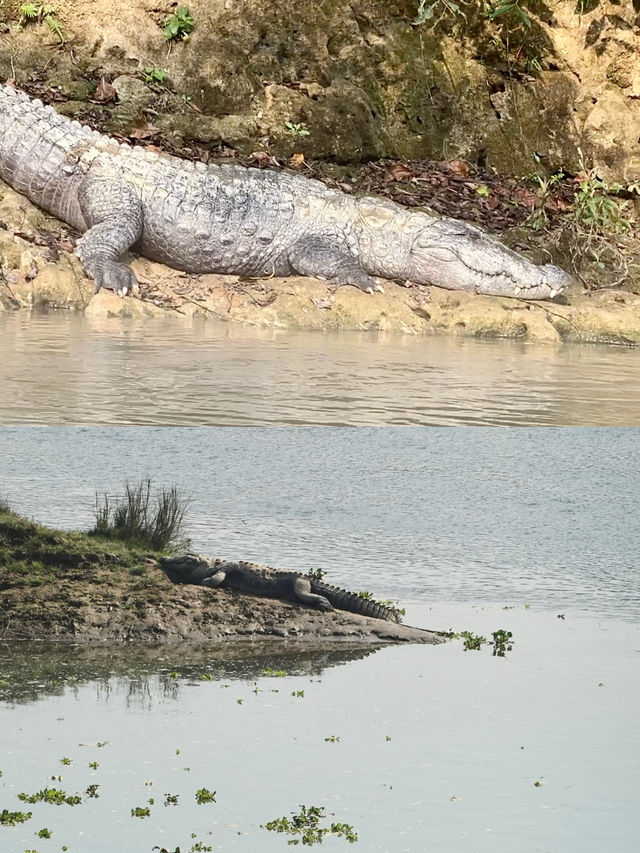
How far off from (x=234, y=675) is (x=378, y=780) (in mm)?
825

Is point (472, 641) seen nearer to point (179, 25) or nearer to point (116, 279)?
point (116, 279)

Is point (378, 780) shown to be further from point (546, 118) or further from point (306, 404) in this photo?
point (546, 118)

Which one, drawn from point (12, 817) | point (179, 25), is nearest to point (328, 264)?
point (179, 25)

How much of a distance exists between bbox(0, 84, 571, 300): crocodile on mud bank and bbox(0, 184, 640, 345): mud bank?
69 cm

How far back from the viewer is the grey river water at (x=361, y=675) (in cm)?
269

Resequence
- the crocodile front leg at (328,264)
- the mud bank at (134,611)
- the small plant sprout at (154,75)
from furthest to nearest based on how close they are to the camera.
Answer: the small plant sprout at (154,75) < the crocodile front leg at (328,264) < the mud bank at (134,611)

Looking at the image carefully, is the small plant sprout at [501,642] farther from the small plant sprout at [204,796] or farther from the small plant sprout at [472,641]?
the small plant sprout at [204,796]

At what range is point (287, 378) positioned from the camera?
8703mm

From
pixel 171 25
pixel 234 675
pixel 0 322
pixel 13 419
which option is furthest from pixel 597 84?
pixel 234 675

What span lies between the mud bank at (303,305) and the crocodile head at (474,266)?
0.66 m

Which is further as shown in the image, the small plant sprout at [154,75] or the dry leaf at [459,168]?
the dry leaf at [459,168]

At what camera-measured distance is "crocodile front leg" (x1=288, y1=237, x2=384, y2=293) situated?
13.2 meters

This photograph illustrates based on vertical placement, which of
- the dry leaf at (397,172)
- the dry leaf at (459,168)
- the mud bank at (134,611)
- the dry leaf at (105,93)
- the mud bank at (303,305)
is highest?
the dry leaf at (105,93)

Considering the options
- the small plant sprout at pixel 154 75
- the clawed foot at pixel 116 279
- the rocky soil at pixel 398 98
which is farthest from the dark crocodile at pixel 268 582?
the small plant sprout at pixel 154 75
